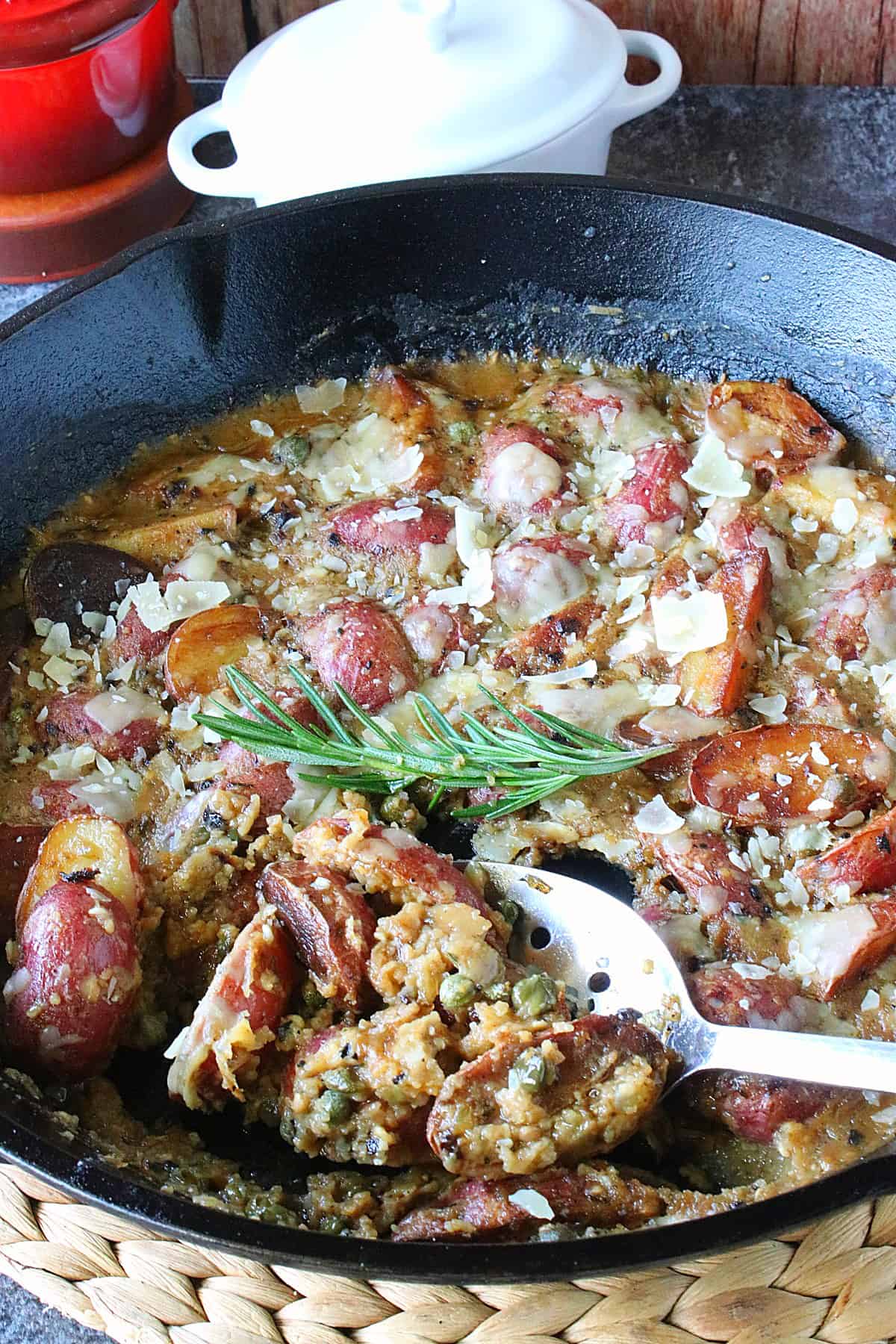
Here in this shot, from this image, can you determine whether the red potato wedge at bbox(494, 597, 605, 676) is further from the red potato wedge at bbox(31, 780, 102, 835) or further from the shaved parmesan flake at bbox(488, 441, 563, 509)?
the red potato wedge at bbox(31, 780, 102, 835)

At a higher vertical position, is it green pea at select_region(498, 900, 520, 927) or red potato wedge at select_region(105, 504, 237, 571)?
red potato wedge at select_region(105, 504, 237, 571)

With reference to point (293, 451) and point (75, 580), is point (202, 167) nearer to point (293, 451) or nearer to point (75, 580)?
point (293, 451)

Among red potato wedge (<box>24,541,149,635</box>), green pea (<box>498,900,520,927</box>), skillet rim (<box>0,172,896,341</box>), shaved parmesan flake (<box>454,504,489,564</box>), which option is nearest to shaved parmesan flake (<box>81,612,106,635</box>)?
red potato wedge (<box>24,541,149,635</box>)

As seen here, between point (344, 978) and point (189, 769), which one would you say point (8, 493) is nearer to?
point (189, 769)

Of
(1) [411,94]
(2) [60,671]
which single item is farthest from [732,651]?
(1) [411,94]

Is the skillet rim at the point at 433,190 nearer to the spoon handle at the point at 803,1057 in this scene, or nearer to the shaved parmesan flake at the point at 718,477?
the shaved parmesan flake at the point at 718,477

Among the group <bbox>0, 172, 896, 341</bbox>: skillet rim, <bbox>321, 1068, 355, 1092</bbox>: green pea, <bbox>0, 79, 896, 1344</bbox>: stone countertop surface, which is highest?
<bbox>0, 172, 896, 341</bbox>: skillet rim
